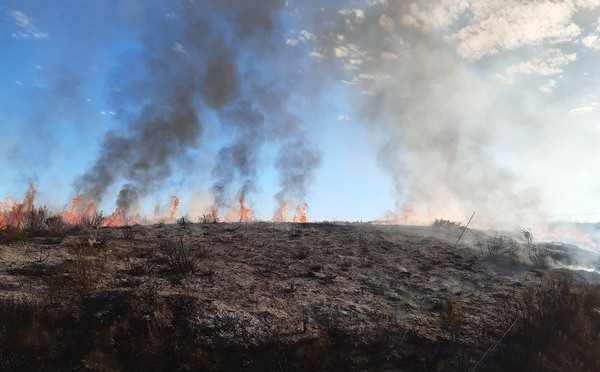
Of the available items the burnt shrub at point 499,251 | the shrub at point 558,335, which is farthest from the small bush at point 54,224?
the burnt shrub at point 499,251

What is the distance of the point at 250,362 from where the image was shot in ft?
16.9

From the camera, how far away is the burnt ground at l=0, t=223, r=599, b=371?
197 inches

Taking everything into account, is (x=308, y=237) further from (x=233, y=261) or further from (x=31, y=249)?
(x=31, y=249)

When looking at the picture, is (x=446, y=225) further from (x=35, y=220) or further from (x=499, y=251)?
(x=35, y=220)

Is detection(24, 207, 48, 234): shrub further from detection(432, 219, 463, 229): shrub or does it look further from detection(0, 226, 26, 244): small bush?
detection(432, 219, 463, 229): shrub

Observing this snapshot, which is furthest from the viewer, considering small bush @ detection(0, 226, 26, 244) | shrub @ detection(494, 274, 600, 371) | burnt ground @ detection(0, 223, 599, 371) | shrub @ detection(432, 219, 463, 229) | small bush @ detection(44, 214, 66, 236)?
shrub @ detection(432, 219, 463, 229)

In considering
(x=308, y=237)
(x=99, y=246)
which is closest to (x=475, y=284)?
(x=308, y=237)

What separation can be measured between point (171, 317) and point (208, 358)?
3.45 feet

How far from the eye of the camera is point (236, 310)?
6121mm

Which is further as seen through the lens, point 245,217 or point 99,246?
point 245,217

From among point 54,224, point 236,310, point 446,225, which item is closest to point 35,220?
point 54,224

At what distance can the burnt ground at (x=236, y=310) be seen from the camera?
5008 millimetres

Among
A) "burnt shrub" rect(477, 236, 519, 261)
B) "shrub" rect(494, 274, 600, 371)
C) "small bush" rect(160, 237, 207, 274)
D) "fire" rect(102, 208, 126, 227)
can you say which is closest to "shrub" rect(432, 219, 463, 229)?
"burnt shrub" rect(477, 236, 519, 261)

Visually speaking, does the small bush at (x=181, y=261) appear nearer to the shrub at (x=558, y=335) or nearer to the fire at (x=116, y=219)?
the shrub at (x=558, y=335)
